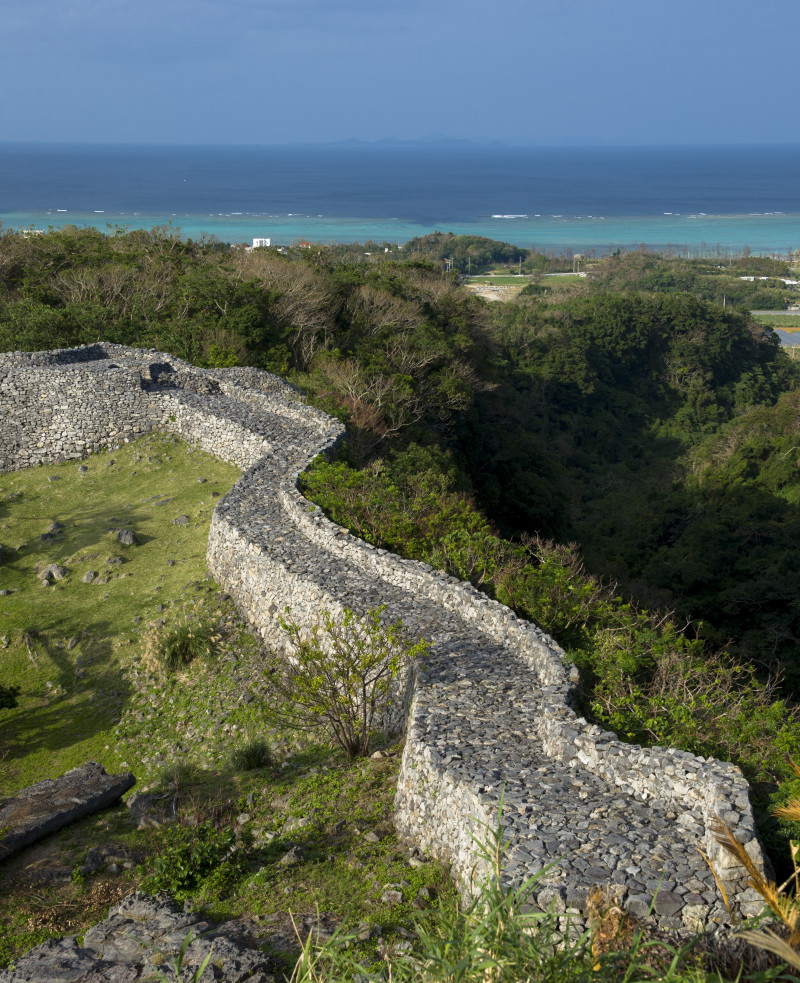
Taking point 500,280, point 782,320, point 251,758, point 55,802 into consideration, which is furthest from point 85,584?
point 500,280

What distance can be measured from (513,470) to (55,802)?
2694cm

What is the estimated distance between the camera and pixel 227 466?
19188mm

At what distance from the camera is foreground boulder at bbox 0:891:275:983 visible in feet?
20.2

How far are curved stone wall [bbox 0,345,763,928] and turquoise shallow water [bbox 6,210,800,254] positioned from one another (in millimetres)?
106549

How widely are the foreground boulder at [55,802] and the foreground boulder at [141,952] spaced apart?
2098 millimetres

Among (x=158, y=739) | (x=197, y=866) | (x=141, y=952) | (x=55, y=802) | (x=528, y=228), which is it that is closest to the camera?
(x=141, y=952)

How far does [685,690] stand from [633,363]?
200 feet

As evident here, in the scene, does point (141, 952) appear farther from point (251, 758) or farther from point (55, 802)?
point (251, 758)

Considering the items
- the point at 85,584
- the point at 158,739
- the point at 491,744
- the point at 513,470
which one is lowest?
the point at 513,470

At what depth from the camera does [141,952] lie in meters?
6.61

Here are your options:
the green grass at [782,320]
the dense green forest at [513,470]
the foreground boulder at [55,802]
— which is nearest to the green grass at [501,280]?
the green grass at [782,320]

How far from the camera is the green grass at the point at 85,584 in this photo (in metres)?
12.1

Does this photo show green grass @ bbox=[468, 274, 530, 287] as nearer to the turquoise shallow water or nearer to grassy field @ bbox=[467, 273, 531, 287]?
grassy field @ bbox=[467, 273, 531, 287]

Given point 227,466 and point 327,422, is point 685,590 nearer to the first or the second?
point 327,422
